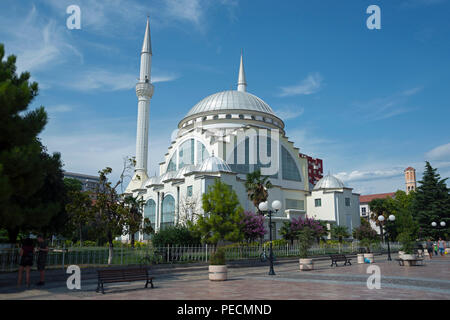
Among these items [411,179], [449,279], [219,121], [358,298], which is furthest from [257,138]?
[411,179]

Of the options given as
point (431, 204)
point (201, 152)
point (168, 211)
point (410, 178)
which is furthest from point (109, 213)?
point (410, 178)

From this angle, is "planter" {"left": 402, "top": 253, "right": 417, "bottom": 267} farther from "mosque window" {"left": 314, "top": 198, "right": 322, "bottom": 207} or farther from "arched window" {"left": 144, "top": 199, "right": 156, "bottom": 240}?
"arched window" {"left": 144, "top": 199, "right": 156, "bottom": 240}

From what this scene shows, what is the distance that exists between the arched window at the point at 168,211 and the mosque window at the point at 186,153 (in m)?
7.06

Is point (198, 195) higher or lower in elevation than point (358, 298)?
higher

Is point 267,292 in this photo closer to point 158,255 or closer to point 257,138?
point 158,255

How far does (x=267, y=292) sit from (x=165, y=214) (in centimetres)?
2771

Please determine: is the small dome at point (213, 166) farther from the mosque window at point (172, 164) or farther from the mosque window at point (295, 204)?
the mosque window at point (295, 204)

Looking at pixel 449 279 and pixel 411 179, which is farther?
pixel 411 179

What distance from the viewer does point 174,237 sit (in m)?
21.9

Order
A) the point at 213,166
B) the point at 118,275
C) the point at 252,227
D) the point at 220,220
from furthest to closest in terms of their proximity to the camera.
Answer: the point at 213,166
the point at 252,227
the point at 220,220
the point at 118,275

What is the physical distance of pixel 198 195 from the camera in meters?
32.4

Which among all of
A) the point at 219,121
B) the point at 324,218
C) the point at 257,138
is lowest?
the point at 324,218

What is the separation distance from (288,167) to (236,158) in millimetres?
8242

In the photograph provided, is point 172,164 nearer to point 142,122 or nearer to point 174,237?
point 142,122
